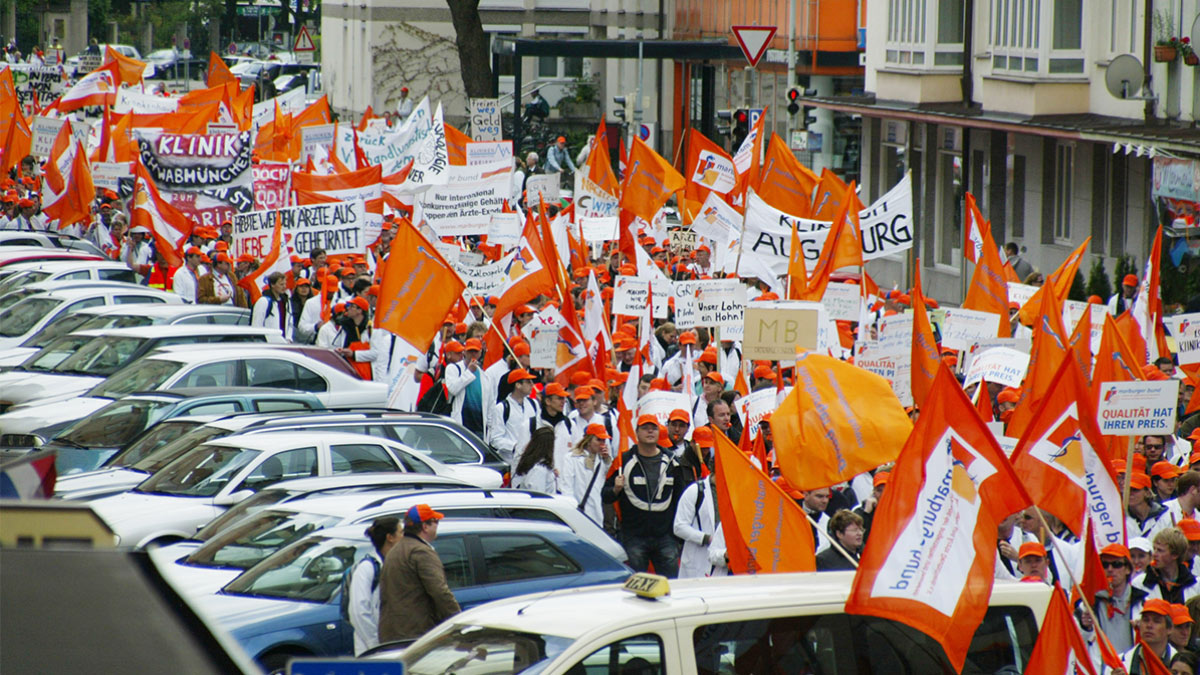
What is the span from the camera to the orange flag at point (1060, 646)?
675cm

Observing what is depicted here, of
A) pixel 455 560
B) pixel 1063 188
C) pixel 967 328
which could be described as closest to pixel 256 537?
pixel 455 560

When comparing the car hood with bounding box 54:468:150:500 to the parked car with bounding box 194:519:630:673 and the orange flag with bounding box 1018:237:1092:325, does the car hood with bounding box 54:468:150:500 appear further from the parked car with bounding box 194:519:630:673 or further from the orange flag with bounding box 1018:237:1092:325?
the orange flag with bounding box 1018:237:1092:325

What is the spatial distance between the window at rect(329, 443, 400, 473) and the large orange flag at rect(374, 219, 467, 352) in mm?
2742

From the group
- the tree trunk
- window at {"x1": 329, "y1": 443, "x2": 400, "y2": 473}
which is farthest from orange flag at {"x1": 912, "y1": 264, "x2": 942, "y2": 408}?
the tree trunk

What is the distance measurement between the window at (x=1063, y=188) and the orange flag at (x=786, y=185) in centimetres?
794

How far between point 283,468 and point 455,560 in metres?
2.63

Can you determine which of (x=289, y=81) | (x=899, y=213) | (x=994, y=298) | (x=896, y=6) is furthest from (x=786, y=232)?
(x=289, y=81)

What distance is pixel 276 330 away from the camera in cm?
1730

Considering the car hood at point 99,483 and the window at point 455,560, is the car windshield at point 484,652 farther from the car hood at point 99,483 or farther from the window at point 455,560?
the car hood at point 99,483

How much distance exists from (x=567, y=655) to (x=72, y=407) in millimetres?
9735

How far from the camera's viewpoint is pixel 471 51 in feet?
131

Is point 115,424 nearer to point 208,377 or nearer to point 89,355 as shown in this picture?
point 208,377

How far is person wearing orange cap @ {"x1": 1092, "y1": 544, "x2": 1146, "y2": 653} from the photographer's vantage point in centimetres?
905

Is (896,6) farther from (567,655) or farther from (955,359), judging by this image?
(567,655)
